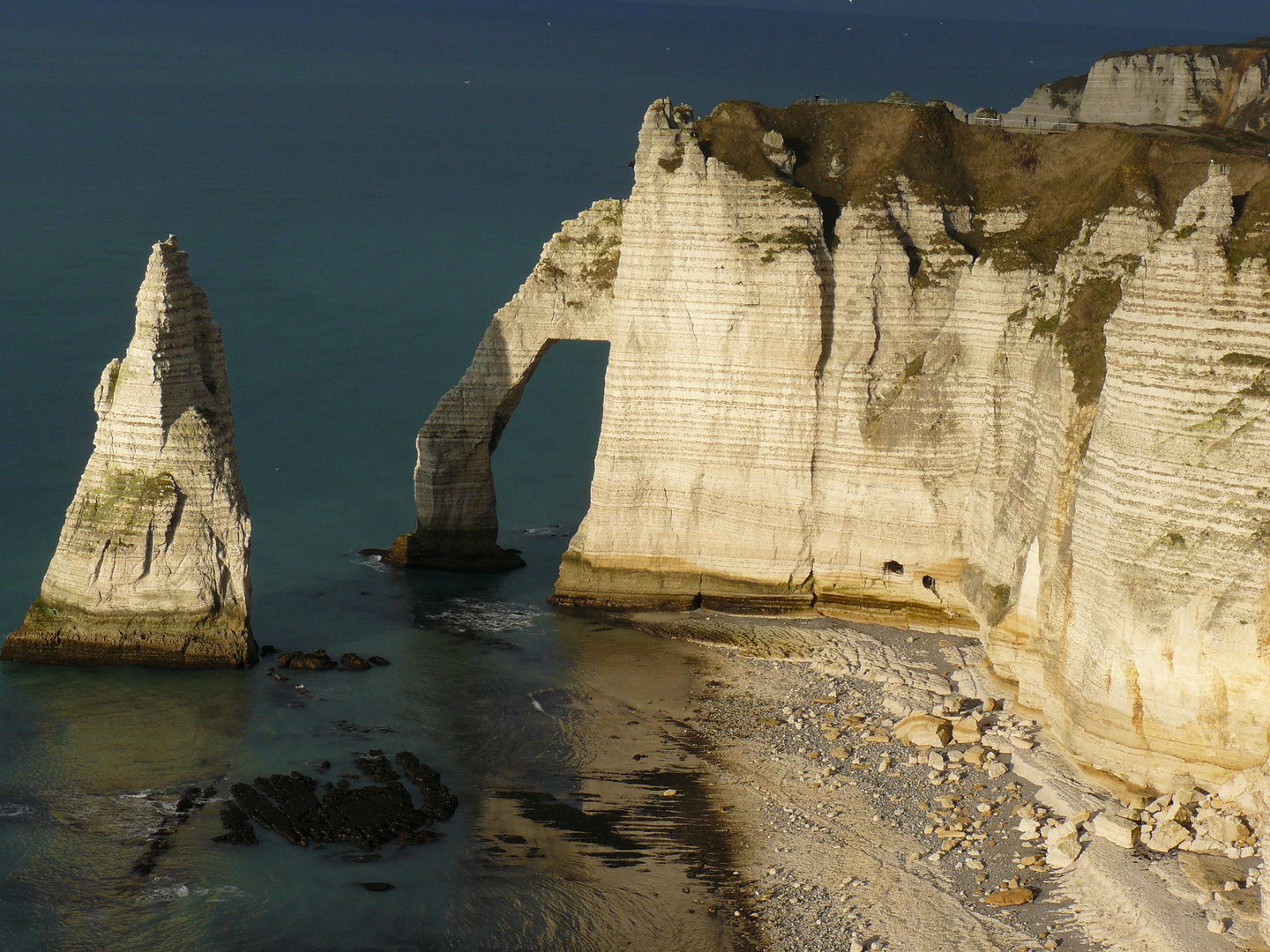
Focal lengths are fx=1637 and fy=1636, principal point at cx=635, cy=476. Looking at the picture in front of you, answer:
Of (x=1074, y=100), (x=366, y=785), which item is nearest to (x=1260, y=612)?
(x=366, y=785)

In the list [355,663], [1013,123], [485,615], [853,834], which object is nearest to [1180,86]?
[1013,123]

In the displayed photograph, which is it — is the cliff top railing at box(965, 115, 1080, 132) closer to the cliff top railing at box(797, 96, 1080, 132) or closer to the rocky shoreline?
the cliff top railing at box(797, 96, 1080, 132)

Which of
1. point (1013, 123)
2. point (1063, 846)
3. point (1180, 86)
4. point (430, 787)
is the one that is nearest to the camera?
point (1063, 846)

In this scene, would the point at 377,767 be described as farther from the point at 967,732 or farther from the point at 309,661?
the point at 967,732

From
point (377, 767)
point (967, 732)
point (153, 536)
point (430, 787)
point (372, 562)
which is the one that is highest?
point (153, 536)

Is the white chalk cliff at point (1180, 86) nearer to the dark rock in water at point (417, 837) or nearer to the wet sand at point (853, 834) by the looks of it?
the wet sand at point (853, 834)

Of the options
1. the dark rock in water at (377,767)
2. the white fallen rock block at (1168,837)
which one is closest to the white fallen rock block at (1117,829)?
the white fallen rock block at (1168,837)
